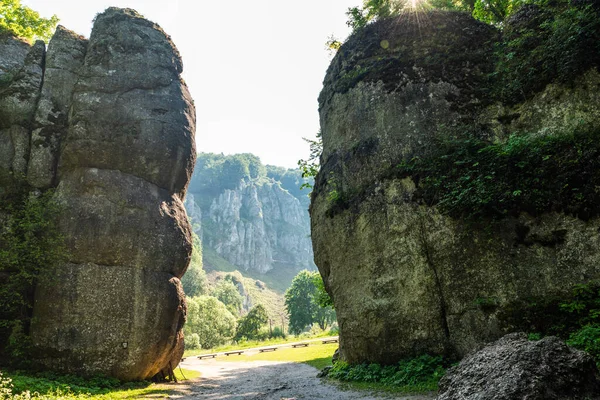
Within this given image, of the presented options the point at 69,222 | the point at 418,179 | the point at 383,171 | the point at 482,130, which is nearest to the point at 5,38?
the point at 69,222

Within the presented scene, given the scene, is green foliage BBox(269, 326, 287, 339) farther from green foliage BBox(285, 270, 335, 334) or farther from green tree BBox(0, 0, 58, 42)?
green tree BBox(0, 0, 58, 42)

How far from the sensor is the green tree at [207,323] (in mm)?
55219

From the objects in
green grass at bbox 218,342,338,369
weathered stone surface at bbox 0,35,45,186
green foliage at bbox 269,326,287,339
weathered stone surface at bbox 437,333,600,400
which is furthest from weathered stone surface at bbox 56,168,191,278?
green foliage at bbox 269,326,287,339

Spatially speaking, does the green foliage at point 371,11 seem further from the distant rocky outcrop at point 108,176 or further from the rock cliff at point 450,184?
the distant rocky outcrop at point 108,176

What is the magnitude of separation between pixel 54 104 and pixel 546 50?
2179 cm

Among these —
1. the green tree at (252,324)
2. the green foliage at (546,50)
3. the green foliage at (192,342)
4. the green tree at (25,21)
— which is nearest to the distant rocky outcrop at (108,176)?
the green tree at (25,21)

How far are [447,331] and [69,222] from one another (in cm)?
1558

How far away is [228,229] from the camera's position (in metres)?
189

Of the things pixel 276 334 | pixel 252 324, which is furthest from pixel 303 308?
pixel 252 324

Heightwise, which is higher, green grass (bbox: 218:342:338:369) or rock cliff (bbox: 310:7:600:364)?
rock cliff (bbox: 310:7:600:364)

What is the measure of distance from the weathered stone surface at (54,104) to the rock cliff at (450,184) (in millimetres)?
12978

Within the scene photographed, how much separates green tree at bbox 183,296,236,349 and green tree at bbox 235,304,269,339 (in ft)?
25.7

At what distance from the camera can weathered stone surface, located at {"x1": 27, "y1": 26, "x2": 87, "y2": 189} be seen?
1717 centimetres

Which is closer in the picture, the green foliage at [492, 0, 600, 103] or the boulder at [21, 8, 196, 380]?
the green foliage at [492, 0, 600, 103]
